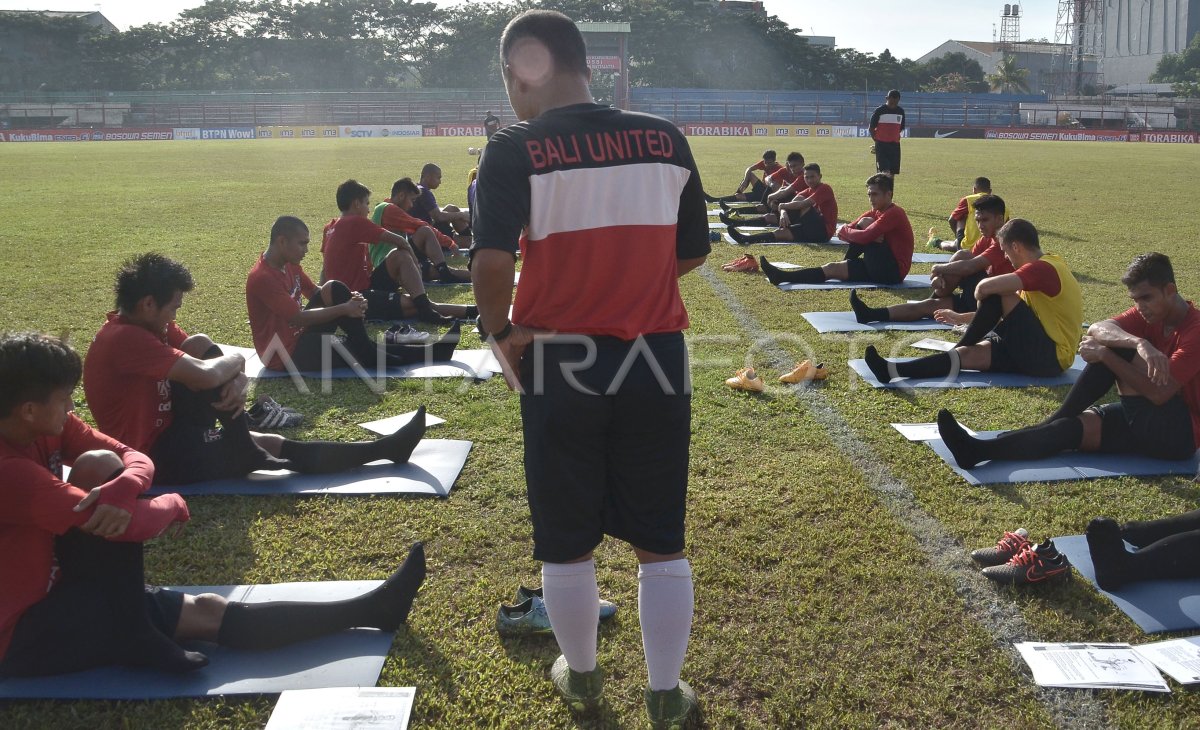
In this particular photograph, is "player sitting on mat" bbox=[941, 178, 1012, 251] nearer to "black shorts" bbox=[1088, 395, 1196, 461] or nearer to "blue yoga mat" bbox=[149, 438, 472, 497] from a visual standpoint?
"black shorts" bbox=[1088, 395, 1196, 461]

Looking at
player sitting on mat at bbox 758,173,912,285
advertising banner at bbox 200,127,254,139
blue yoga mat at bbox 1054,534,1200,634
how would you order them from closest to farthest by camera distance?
1. blue yoga mat at bbox 1054,534,1200,634
2. player sitting on mat at bbox 758,173,912,285
3. advertising banner at bbox 200,127,254,139

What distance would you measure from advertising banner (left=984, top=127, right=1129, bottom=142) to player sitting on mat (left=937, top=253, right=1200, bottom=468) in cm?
5145

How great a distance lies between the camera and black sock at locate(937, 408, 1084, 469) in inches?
187

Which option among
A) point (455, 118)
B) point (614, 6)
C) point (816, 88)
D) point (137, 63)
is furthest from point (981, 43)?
point (137, 63)

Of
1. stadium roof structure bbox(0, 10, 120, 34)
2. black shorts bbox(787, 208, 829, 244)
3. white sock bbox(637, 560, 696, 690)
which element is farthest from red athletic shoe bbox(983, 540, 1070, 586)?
stadium roof structure bbox(0, 10, 120, 34)

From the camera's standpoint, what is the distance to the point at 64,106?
192 feet

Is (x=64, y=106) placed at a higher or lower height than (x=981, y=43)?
lower

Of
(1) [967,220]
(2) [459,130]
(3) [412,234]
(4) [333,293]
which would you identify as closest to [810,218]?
(1) [967,220]

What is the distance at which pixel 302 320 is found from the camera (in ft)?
21.2

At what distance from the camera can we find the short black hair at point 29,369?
2.64m

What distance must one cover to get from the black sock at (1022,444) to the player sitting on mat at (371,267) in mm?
5113

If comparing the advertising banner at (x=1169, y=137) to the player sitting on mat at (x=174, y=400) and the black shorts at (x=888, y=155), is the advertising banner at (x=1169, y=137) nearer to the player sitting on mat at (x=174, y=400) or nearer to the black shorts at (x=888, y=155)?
the black shorts at (x=888, y=155)

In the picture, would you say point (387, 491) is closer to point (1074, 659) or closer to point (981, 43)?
point (1074, 659)

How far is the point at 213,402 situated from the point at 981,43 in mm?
127490
